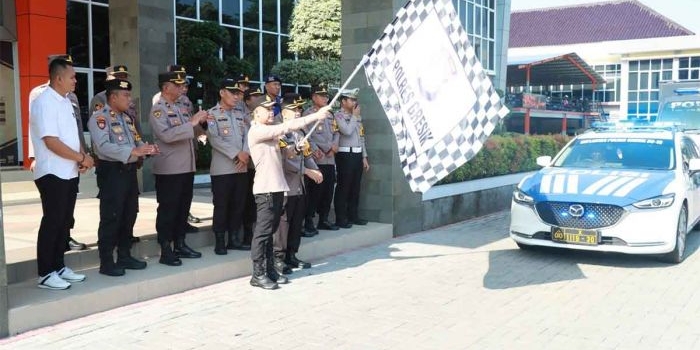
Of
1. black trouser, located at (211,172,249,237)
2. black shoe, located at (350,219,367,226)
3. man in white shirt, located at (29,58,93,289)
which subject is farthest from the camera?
black shoe, located at (350,219,367,226)

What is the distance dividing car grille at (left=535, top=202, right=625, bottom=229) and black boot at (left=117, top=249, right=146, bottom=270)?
15.6 feet

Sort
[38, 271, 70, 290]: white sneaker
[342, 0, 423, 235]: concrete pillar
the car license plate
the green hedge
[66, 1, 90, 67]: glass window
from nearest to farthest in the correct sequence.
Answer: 1. [38, 271, 70, 290]: white sneaker
2. the car license plate
3. [342, 0, 423, 235]: concrete pillar
4. the green hedge
5. [66, 1, 90, 67]: glass window

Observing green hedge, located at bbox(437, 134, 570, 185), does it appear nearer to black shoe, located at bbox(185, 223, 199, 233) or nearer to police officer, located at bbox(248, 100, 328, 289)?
black shoe, located at bbox(185, 223, 199, 233)

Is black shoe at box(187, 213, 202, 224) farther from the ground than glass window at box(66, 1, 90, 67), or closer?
closer

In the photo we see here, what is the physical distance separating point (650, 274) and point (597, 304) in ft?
5.44

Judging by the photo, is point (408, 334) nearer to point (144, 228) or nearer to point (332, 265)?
point (332, 265)

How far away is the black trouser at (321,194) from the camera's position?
8438 millimetres

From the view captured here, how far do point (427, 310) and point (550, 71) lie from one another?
113 ft

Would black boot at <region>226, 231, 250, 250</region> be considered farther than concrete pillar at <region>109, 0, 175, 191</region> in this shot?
No

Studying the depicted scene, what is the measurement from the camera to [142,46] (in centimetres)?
1176

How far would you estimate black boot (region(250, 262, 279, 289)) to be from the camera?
6453 millimetres

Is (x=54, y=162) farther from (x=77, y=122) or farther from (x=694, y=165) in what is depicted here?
(x=694, y=165)

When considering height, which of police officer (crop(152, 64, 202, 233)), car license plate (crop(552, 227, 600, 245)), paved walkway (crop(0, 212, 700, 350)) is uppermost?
police officer (crop(152, 64, 202, 233))

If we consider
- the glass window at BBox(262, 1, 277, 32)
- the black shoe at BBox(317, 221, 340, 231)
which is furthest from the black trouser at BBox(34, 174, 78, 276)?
the glass window at BBox(262, 1, 277, 32)
